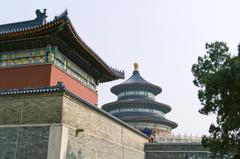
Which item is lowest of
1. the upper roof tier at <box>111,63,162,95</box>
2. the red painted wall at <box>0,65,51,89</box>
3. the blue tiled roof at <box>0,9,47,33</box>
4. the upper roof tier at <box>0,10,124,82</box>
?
the red painted wall at <box>0,65,51,89</box>

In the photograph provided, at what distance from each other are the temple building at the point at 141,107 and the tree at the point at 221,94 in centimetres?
2170

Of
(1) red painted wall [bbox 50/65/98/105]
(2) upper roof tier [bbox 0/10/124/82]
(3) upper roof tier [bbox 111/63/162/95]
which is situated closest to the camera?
(2) upper roof tier [bbox 0/10/124/82]

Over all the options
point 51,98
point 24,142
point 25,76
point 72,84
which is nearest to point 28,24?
point 25,76

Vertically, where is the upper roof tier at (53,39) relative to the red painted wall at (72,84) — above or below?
above

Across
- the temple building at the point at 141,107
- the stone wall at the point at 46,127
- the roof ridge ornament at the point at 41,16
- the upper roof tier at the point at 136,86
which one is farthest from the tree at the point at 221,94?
the upper roof tier at the point at 136,86

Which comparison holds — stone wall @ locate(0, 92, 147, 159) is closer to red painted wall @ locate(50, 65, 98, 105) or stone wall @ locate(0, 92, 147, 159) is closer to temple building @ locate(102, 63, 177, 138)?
red painted wall @ locate(50, 65, 98, 105)

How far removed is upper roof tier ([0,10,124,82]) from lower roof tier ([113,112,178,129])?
48.5 ft

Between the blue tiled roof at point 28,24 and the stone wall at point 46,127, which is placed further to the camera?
the blue tiled roof at point 28,24

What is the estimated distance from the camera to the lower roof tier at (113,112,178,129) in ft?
120

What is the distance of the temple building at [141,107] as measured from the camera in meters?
36.8

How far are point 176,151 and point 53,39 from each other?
12.4 meters

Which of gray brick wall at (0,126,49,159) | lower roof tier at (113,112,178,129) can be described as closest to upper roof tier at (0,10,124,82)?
gray brick wall at (0,126,49,159)

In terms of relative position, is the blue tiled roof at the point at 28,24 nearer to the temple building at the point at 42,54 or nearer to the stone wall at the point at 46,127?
the temple building at the point at 42,54

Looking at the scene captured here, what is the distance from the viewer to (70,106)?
667 inches
